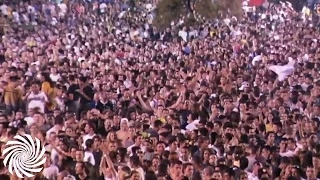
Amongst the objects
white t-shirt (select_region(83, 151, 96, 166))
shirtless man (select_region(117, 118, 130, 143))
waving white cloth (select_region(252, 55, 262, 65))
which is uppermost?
waving white cloth (select_region(252, 55, 262, 65))

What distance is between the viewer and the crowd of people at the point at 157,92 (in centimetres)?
371

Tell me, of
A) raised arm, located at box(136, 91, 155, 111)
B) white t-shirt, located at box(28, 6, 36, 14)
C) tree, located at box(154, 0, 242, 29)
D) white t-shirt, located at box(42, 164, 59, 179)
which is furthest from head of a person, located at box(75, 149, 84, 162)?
tree, located at box(154, 0, 242, 29)

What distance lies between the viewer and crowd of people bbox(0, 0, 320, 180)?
12.2 feet

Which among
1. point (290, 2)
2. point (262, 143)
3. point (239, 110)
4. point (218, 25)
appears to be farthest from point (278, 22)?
point (262, 143)

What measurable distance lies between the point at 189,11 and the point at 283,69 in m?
2.00

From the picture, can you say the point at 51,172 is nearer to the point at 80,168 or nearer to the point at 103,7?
the point at 80,168

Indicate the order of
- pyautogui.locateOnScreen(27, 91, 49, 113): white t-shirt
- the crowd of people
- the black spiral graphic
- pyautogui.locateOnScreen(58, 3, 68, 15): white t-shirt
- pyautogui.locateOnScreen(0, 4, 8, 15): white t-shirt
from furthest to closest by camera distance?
pyautogui.locateOnScreen(58, 3, 68, 15): white t-shirt, pyautogui.locateOnScreen(0, 4, 8, 15): white t-shirt, pyautogui.locateOnScreen(27, 91, 49, 113): white t-shirt, the crowd of people, the black spiral graphic

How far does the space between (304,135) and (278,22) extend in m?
4.53

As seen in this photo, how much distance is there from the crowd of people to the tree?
0.09 m

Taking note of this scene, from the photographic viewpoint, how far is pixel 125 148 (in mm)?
3910

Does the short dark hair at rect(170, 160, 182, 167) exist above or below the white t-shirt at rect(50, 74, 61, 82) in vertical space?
below

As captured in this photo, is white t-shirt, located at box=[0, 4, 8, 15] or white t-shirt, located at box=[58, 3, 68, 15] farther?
white t-shirt, located at box=[58, 3, 68, 15]

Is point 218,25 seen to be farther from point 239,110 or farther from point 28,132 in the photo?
point 28,132

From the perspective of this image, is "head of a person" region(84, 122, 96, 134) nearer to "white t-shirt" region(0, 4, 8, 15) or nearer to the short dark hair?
the short dark hair
